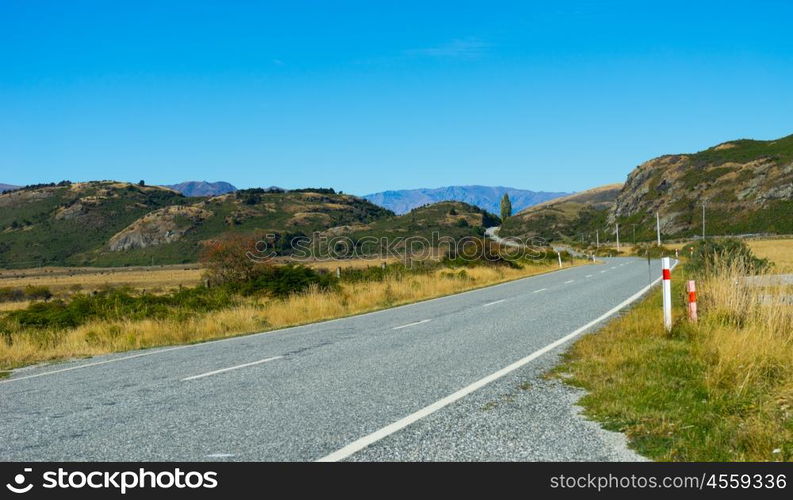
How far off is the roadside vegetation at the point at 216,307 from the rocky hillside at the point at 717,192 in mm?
86985

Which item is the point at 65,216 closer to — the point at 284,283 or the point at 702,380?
the point at 284,283

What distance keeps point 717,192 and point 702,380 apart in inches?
4886

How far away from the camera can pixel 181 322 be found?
15594mm

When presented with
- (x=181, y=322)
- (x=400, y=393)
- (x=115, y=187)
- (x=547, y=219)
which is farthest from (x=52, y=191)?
(x=400, y=393)

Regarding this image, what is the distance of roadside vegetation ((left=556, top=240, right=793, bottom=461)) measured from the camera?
479cm

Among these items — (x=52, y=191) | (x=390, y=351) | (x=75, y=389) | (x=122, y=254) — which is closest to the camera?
(x=75, y=389)

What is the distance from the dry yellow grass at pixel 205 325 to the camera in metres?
12.8

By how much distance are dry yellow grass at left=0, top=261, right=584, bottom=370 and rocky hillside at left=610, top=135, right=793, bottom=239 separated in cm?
8975

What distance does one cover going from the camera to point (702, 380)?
6.73 metres

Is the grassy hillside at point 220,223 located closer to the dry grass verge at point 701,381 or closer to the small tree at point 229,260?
the small tree at point 229,260

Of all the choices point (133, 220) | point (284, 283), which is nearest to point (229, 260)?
point (284, 283)

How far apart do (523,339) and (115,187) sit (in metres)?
172
